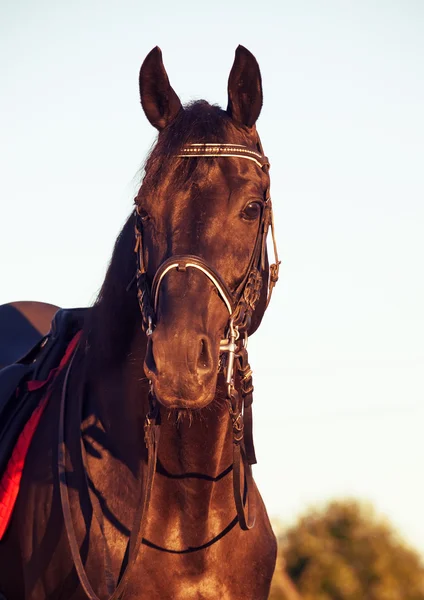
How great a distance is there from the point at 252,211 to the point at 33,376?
2.10m

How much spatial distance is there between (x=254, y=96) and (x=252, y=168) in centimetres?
44

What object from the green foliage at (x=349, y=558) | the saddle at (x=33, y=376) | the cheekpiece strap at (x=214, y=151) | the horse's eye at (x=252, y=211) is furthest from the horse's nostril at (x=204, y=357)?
the green foliage at (x=349, y=558)

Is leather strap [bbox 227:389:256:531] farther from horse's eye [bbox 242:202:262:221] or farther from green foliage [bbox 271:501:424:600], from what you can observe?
green foliage [bbox 271:501:424:600]

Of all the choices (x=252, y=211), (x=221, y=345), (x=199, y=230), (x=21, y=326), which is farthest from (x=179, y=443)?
(x=21, y=326)

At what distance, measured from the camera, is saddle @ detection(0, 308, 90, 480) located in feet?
20.1

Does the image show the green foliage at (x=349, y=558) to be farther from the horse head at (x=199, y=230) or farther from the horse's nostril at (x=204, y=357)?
the horse's nostril at (x=204, y=357)

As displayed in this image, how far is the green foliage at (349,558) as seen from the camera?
45.8 feet

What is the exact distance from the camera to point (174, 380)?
174 inches

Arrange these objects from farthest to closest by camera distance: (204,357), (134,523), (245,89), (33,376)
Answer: (33,376), (245,89), (134,523), (204,357)

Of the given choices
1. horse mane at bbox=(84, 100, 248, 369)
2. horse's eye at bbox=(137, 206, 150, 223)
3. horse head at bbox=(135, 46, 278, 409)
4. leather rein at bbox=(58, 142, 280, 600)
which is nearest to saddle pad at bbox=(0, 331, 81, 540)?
leather rein at bbox=(58, 142, 280, 600)

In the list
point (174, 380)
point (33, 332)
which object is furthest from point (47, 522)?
point (33, 332)

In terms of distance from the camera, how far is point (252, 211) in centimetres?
509

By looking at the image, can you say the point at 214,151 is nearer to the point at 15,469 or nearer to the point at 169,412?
the point at 169,412

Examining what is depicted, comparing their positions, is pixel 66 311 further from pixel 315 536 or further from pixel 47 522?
pixel 315 536
